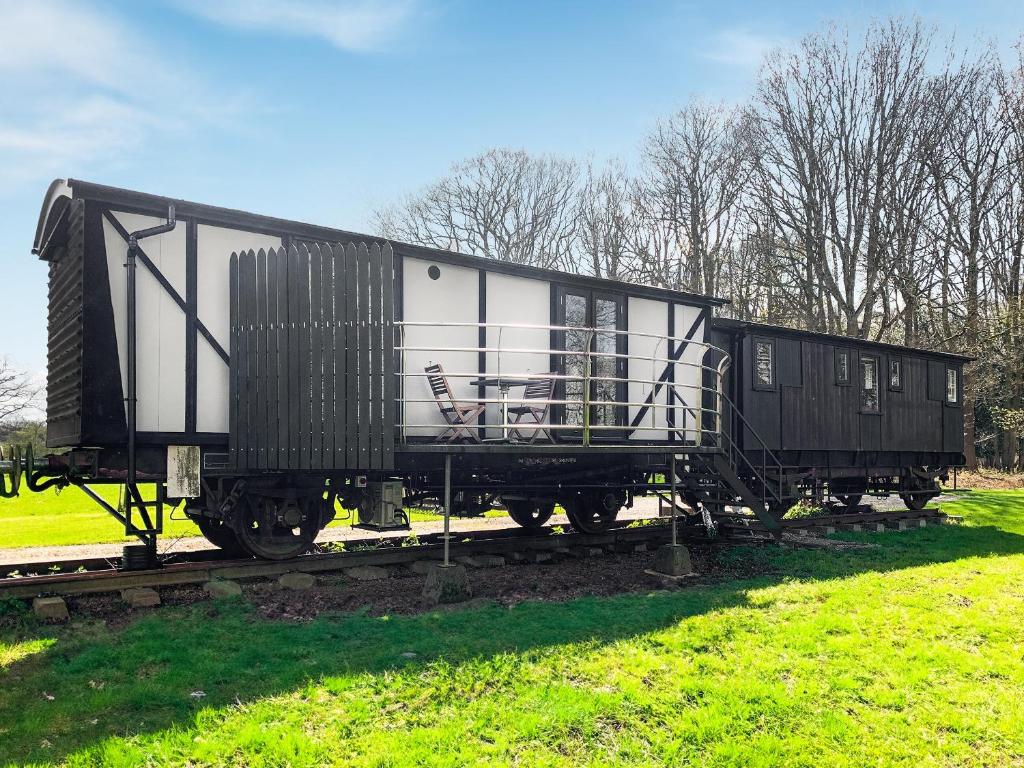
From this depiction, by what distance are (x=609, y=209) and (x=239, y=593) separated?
31.2 m

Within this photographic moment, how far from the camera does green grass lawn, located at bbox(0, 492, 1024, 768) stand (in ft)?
13.6

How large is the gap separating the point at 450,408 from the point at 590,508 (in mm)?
3980

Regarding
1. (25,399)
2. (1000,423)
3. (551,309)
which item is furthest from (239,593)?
(25,399)

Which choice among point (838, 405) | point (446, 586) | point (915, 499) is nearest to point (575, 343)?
point (446, 586)

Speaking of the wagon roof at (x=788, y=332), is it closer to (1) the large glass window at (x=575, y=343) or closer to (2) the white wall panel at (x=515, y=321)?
(1) the large glass window at (x=575, y=343)

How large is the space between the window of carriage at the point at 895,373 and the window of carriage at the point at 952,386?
2164 mm

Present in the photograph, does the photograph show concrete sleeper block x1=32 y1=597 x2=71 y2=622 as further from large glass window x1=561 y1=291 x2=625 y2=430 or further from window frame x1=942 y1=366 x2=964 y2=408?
window frame x1=942 y1=366 x2=964 y2=408

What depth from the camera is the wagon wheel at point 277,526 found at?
8.41 meters

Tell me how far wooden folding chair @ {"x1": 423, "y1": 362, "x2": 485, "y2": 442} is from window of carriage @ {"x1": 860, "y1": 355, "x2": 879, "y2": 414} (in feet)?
30.5

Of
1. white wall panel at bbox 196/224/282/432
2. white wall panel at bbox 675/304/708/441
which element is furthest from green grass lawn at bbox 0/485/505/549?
white wall panel at bbox 675/304/708/441

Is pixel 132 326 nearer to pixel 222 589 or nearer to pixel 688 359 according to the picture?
pixel 222 589

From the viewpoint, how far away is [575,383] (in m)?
10.8

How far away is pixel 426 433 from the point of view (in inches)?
366

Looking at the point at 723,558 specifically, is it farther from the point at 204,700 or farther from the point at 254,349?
the point at 204,700
